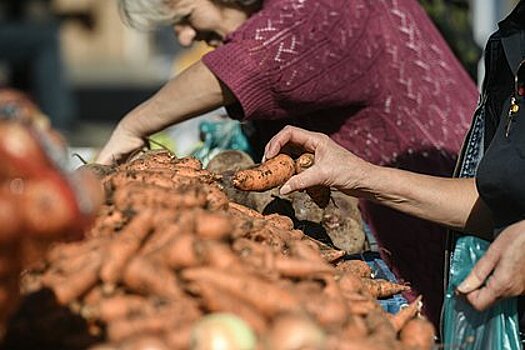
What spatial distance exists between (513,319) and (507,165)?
43 centimetres

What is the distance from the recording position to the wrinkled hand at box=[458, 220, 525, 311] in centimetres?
222

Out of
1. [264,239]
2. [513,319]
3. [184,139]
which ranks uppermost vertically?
[264,239]

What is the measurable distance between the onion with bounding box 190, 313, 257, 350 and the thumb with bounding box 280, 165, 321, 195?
1005 mm

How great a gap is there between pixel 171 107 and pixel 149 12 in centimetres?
48

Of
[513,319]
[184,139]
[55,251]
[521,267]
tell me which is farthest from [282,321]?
[184,139]

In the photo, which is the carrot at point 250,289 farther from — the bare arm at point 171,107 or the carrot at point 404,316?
the bare arm at point 171,107

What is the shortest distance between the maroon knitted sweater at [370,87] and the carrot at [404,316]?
3.27 ft

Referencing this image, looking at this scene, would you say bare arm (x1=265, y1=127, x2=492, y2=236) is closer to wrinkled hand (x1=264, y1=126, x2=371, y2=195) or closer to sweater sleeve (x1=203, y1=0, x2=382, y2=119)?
wrinkled hand (x1=264, y1=126, x2=371, y2=195)

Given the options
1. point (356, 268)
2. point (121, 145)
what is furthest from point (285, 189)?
point (121, 145)

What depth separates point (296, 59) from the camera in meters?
3.12

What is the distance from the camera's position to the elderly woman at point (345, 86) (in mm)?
3121

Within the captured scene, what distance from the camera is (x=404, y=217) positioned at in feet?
10.9

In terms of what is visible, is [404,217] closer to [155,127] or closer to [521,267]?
[155,127]

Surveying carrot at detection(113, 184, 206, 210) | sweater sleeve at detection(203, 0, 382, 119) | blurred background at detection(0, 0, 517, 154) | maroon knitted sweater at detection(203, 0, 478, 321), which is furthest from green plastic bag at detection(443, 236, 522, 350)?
blurred background at detection(0, 0, 517, 154)
